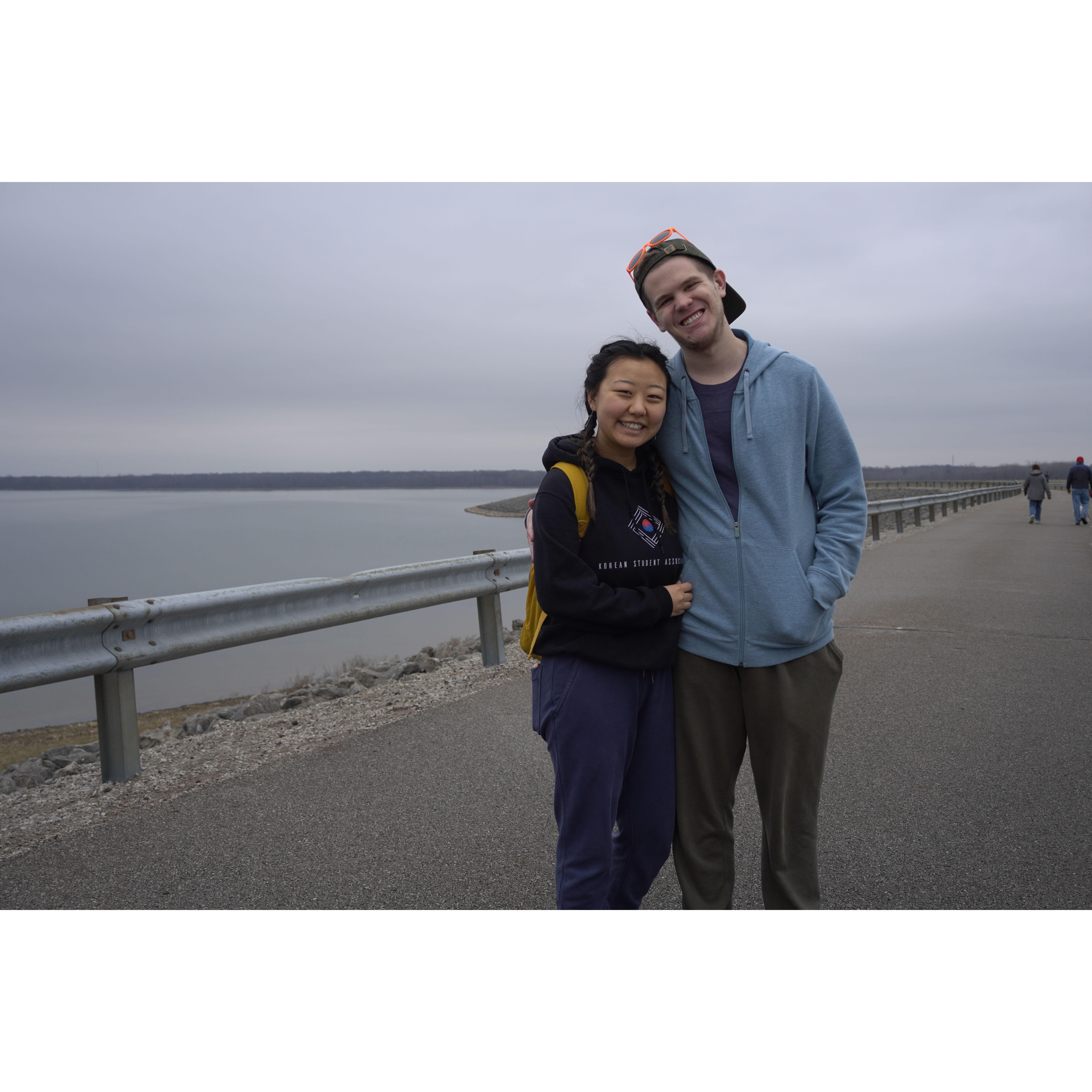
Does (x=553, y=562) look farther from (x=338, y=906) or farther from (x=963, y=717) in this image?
(x=963, y=717)

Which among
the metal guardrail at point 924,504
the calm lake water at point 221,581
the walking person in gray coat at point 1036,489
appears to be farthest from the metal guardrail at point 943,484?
the calm lake water at point 221,581

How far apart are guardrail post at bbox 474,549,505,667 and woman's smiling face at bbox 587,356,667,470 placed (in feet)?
12.6

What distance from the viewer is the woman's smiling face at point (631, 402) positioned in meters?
2.14

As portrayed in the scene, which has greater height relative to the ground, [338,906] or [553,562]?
[553,562]

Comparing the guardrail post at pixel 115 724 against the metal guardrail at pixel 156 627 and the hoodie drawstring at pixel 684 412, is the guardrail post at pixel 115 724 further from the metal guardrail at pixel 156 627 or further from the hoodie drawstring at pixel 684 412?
the hoodie drawstring at pixel 684 412

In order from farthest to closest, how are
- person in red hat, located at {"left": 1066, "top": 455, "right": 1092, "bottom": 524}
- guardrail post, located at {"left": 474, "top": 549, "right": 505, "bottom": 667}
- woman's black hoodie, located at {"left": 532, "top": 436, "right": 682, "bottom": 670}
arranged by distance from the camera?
person in red hat, located at {"left": 1066, "top": 455, "right": 1092, "bottom": 524}
guardrail post, located at {"left": 474, "top": 549, "right": 505, "bottom": 667}
woman's black hoodie, located at {"left": 532, "top": 436, "right": 682, "bottom": 670}

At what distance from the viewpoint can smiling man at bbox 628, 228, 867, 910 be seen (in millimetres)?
2184

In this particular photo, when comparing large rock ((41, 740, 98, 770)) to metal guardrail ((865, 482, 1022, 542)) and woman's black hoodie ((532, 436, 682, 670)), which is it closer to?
woman's black hoodie ((532, 436, 682, 670))

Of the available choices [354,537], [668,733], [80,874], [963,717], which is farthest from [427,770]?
[354,537]

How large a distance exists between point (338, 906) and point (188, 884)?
0.59m

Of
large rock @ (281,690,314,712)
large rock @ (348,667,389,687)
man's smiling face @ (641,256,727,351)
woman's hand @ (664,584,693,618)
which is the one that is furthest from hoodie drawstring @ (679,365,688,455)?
large rock @ (348,667,389,687)

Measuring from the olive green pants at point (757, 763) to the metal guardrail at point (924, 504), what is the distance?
4.75 meters

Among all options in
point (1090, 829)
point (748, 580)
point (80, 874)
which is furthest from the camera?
point (1090, 829)

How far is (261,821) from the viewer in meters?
3.29
